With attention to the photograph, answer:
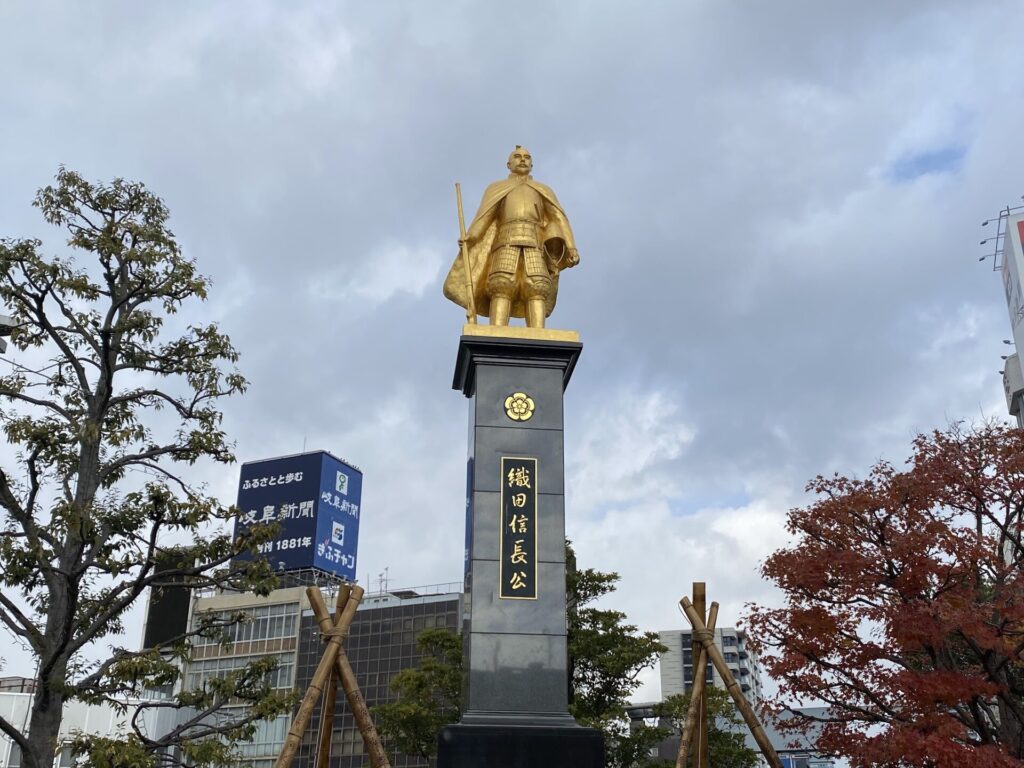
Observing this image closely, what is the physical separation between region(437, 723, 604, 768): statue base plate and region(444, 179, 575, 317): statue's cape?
459 cm

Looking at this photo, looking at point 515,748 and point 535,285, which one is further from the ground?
point 535,285

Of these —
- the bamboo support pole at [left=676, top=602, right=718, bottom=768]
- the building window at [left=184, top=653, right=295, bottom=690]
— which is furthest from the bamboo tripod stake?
the building window at [left=184, top=653, right=295, bottom=690]

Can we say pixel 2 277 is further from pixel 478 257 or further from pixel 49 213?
pixel 478 257

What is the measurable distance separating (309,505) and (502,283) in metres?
27.4

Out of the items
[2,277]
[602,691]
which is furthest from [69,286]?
[602,691]

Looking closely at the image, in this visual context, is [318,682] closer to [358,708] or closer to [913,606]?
[358,708]

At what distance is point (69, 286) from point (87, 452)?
4.93 ft

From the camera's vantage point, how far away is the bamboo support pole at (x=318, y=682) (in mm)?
8516

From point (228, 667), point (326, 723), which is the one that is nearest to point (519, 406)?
point (326, 723)

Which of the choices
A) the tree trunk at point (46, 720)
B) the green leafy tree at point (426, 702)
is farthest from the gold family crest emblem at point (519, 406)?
the green leafy tree at point (426, 702)

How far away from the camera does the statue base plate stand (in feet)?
27.9

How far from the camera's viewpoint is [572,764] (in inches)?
336

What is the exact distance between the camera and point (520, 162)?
11789mm

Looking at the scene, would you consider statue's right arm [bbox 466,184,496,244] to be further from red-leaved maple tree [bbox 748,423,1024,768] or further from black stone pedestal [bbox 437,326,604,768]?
red-leaved maple tree [bbox 748,423,1024,768]
